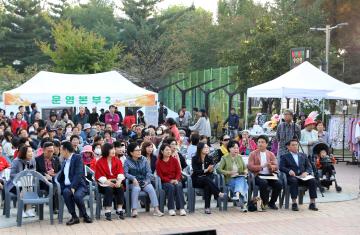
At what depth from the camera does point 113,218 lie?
10438 mm

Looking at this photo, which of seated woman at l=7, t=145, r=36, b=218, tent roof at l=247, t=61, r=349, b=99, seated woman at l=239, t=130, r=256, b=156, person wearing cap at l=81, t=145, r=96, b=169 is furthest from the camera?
tent roof at l=247, t=61, r=349, b=99

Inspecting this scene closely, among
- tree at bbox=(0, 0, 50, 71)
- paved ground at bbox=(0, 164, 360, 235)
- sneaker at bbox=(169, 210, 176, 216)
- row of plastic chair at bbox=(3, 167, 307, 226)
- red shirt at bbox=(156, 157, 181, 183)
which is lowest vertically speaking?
paved ground at bbox=(0, 164, 360, 235)

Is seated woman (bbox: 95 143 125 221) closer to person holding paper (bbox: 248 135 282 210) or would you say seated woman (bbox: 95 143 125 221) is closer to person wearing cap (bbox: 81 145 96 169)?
person wearing cap (bbox: 81 145 96 169)

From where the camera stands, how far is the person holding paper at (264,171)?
36.7 feet

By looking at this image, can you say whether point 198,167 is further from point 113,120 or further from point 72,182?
point 113,120

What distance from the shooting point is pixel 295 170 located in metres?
11.5

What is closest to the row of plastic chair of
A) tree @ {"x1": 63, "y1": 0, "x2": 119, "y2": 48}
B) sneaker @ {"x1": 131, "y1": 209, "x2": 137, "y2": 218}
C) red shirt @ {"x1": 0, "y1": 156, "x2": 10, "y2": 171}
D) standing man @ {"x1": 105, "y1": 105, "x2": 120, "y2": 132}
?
sneaker @ {"x1": 131, "y1": 209, "x2": 137, "y2": 218}

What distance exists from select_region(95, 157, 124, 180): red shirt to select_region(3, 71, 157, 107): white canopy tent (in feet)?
28.7

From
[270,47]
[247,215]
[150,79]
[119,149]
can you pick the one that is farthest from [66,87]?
[150,79]

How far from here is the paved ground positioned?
30.7ft

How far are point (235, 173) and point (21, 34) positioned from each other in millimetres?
43431

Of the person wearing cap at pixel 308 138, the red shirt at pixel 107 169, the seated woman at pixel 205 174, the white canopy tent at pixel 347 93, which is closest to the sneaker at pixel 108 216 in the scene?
the red shirt at pixel 107 169

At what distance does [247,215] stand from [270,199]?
93cm

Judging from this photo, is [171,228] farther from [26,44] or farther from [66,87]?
[26,44]
